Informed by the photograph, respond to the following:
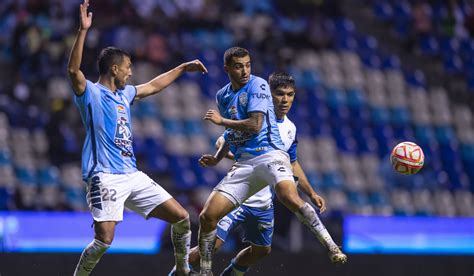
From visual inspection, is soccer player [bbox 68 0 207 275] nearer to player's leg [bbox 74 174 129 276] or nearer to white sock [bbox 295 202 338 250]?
player's leg [bbox 74 174 129 276]

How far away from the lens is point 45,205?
13.1 meters

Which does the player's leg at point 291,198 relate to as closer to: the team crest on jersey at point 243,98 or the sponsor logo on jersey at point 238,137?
the sponsor logo on jersey at point 238,137

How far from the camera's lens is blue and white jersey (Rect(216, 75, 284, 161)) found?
7.04 metres

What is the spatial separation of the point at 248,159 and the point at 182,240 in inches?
34.3

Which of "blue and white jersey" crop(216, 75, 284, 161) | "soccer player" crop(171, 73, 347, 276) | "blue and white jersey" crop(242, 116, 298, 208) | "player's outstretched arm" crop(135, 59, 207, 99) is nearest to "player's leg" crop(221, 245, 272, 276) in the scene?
"soccer player" crop(171, 73, 347, 276)

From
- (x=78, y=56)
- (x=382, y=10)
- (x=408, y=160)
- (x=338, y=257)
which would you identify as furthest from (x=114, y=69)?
(x=382, y=10)

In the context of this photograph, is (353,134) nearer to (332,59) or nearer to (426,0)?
(332,59)

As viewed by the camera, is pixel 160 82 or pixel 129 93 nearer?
pixel 129 93

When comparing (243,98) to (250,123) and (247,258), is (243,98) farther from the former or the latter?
(247,258)

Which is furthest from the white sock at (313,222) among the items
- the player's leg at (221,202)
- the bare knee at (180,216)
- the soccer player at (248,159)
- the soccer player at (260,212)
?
the bare knee at (180,216)

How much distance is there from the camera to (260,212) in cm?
763

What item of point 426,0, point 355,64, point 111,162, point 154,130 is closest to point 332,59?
point 355,64

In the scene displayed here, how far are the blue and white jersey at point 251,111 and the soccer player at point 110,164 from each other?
778mm

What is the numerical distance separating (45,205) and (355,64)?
7052mm
